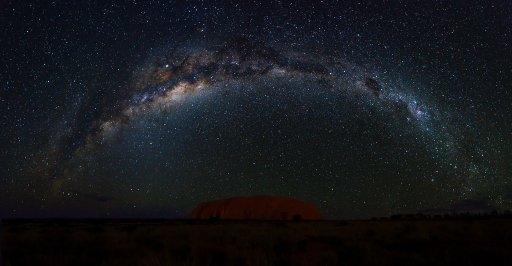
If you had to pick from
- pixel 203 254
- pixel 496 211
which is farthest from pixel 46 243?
pixel 496 211

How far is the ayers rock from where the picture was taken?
87562mm

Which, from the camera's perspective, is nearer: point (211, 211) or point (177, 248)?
point (177, 248)

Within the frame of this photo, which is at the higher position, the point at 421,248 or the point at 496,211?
the point at 496,211

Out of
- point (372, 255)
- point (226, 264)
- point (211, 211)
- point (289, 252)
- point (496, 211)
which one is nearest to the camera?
point (226, 264)

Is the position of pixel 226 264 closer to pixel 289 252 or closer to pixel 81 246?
pixel 289 252

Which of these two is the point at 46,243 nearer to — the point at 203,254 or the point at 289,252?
the point at 203,254

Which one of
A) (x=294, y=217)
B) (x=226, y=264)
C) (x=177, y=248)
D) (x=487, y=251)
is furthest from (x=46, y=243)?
(x=294, y=217)

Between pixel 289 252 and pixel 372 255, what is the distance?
2726mm

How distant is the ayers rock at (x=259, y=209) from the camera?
87.6 metres

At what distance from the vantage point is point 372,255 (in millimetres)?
12672

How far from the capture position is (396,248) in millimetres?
15172

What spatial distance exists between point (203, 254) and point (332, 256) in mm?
4001

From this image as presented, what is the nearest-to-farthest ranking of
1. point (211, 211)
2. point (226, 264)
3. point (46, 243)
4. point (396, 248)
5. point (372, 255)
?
1. point (226, 264)
2. point (372, 255)
3. point (396, 248)
4. point (46, 243)
5. point (211, 211)

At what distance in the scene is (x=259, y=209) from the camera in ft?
293
